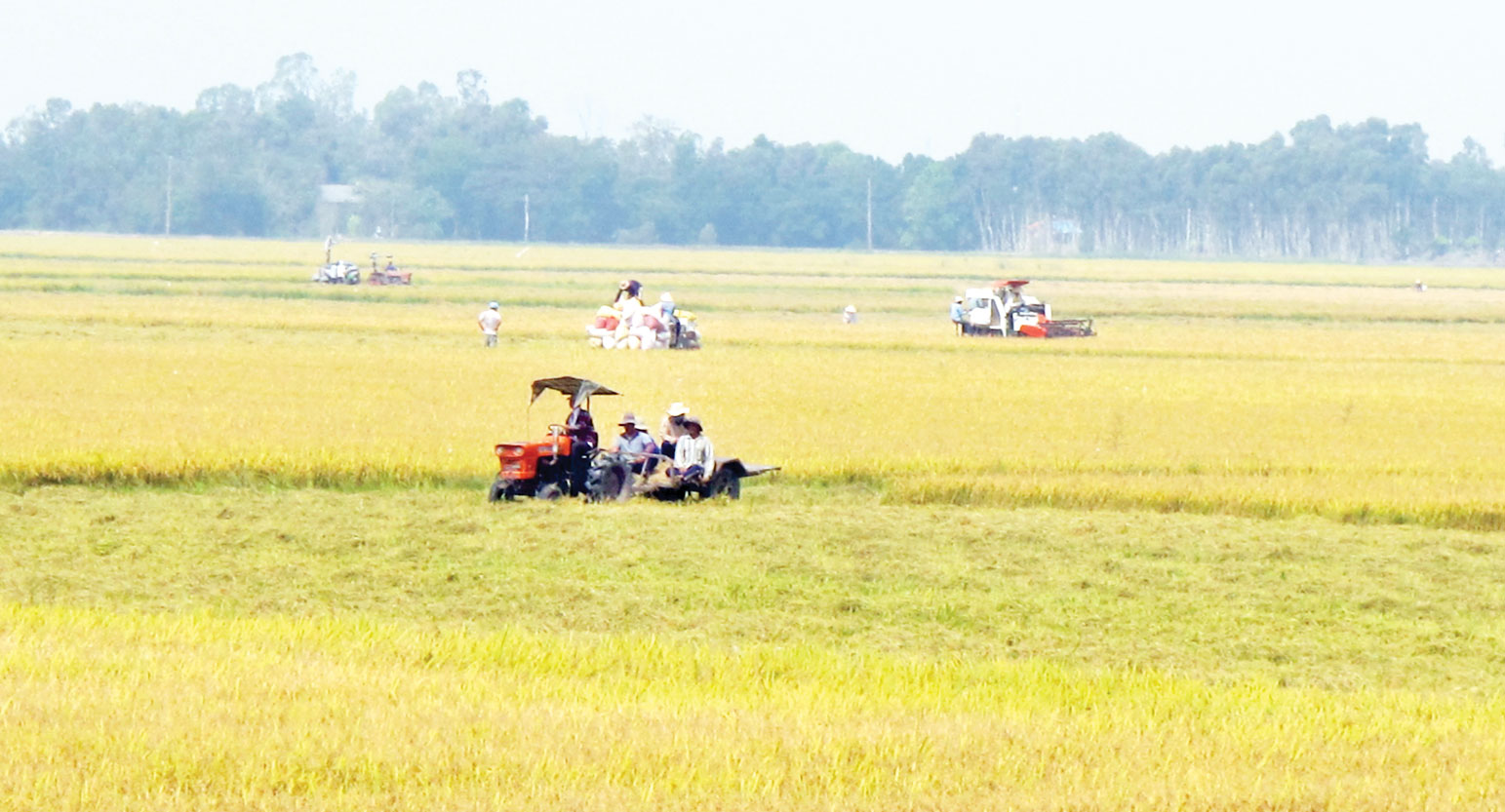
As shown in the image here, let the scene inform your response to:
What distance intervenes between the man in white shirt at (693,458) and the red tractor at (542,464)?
0.92 m

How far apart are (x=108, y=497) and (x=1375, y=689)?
13208 mm

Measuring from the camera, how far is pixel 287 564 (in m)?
16.5

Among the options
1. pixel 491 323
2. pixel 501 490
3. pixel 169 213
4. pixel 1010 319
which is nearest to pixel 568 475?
pixel 501 490

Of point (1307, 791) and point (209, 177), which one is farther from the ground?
point (209, 177)

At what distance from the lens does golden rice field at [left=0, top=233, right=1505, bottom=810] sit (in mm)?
9492

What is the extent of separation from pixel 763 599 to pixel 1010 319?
42.9 metres

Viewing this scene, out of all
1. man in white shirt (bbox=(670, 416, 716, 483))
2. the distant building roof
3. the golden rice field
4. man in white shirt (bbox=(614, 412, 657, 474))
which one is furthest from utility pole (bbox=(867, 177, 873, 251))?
man in white shirt (bbox=(670, 416, 716, 483))

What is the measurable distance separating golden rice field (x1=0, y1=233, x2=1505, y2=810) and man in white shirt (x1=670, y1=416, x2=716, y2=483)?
17.8 inches

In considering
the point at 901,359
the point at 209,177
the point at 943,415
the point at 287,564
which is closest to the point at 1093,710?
the point at 287,564

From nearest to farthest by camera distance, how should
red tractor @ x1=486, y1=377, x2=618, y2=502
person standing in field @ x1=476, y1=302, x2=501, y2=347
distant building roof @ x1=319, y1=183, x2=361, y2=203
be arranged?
1. red tractor @ x1=486, y1=377, x2=618, y2=502
2. person standing in field @ x1=476, y1=302, x2=501, y2=347
3. distant building roof @ x1=319, y1=183, x2=361, y2=203

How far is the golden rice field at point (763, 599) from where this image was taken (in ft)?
31.1

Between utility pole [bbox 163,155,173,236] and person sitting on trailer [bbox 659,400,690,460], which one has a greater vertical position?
utility pole [bbox 163,155,173,236]

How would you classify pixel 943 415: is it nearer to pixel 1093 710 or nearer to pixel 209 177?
pixel 1093 710

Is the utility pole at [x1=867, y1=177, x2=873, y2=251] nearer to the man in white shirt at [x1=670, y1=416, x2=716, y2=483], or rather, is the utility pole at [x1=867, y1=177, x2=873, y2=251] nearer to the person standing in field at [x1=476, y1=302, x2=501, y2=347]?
the person standing in field at [x1=476, y1=302, x2=501, y2=347]
